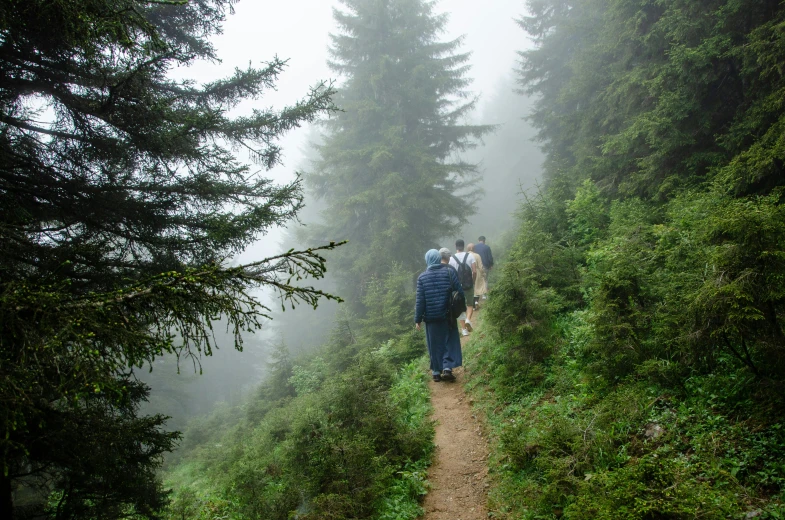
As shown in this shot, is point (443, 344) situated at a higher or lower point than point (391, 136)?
lower

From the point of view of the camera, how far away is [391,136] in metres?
20.2

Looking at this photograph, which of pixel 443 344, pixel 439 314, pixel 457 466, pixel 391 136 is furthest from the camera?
pixel 391 136

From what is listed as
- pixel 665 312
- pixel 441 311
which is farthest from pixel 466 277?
pixel 665 312

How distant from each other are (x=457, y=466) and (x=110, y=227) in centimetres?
619

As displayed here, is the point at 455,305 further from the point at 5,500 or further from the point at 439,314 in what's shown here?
the point at 5,500

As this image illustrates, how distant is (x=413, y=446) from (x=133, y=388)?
3.99 m

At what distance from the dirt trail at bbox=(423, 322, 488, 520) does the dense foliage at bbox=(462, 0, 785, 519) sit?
1.20 feet

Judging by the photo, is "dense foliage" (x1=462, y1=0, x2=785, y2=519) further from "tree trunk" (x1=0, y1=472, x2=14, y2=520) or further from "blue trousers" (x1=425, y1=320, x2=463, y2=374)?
"tree trunk" (x1=0, y1=472, x2=14, y2=520)

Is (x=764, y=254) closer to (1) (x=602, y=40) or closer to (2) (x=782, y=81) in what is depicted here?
(2) (x=782, y=81)

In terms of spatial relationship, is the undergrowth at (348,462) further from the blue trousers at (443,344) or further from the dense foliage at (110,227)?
the dense foliage at (110,227)

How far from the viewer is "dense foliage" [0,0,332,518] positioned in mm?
2234

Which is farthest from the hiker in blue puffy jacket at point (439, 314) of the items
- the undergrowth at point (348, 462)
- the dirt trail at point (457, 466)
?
the dirt trail at point (457, 466)

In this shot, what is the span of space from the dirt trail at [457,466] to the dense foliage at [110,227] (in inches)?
126

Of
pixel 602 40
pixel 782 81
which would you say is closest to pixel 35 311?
pixel 782 81
